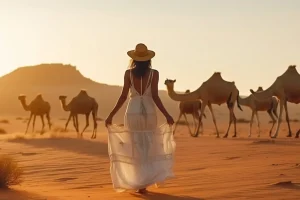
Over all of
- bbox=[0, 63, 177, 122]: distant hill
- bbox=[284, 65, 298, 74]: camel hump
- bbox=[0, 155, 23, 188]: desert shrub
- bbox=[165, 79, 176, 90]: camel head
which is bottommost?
bbox=[0, 155, 23, 188]: desert shrub

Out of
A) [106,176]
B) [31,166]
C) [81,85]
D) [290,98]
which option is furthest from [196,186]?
[81,85]

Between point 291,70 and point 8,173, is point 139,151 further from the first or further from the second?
point 291,70

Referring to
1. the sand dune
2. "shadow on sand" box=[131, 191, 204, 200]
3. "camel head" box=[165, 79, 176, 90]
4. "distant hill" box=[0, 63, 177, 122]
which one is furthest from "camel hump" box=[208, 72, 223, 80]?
"distant hill" box=[0, 63, 177, 122]

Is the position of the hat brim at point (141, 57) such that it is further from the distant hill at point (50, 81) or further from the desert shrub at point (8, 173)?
the distant hill at point (50, 81)

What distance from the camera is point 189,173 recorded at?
985 cm

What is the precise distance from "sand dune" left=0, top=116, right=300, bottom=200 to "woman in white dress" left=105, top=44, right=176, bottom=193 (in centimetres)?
27

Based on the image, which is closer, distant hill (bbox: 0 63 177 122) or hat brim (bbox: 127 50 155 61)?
hat brim (bbox: 127 50 155 61)

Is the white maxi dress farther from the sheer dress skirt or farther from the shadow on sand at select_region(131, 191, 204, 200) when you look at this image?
the shadow on sand at select_region(131, 191, 204, 200)

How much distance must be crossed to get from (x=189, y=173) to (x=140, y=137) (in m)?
2.11

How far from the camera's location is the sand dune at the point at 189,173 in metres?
7.60

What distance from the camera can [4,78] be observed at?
124 m

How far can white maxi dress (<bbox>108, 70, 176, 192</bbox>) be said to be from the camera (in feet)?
25.9

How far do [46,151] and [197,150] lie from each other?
3.88m

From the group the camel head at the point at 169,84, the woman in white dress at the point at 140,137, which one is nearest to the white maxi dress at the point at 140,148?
the woman in white dress at the point at 140,137
